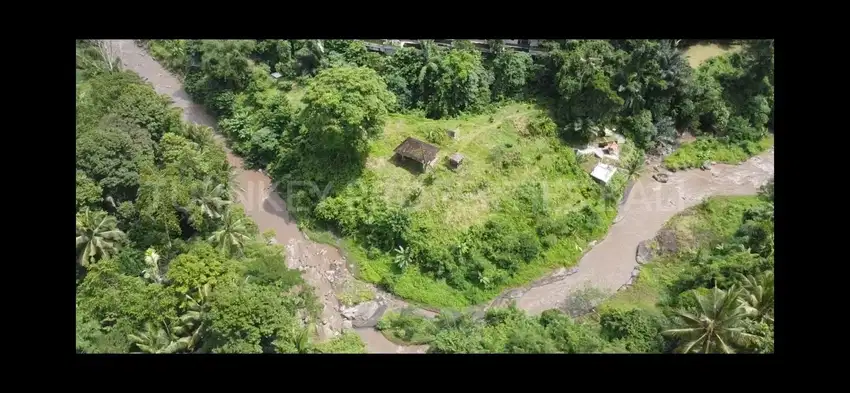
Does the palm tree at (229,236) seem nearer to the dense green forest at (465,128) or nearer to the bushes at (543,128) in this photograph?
the dense green forest at (465,128)

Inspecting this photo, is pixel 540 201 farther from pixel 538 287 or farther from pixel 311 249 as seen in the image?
pixel 311 249

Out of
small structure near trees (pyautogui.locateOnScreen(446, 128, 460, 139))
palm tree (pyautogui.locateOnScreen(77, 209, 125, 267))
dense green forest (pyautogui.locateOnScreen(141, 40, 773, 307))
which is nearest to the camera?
palm tree (pyautogui.locateOnScreen(77, 209, 125, 267))

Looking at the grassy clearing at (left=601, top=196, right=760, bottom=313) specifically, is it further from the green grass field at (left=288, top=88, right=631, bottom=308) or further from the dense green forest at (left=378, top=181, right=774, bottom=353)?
the green grass field at (left=288, top=88, right=631, bottom=308)

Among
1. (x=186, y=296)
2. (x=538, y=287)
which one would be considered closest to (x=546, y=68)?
(x=538, y=287)

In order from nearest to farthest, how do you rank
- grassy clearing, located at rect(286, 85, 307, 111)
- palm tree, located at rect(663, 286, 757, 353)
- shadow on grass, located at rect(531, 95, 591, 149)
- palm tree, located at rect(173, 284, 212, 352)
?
palm tree, located at rect(663, 286, 757, 353) < palm tree, located at rect(173, 284, 212, 352) < shadow on grass, located at rect(531, 95, 591, 149) < grassy clearing, located at rect(286, 85, 307, 111)

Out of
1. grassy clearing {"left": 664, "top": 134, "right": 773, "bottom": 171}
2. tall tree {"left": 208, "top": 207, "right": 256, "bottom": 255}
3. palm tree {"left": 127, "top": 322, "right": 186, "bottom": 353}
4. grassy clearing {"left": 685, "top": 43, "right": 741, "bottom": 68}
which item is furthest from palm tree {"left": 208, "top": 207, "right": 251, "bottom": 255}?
grassy clearing {"left": 685, "top": 43, "right": 741, "bottom": 68}

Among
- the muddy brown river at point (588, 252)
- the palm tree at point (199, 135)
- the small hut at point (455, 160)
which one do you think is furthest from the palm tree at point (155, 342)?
the small hut at point (455, 160)
